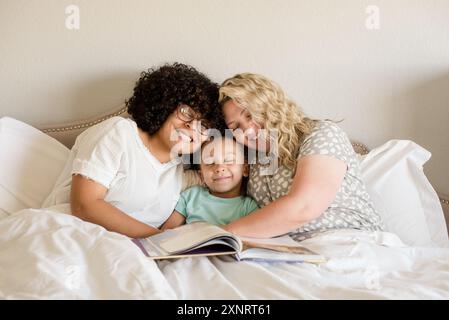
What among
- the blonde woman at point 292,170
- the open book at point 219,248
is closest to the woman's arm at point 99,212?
the open book at point 219,248

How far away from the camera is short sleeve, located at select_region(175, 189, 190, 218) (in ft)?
6.12

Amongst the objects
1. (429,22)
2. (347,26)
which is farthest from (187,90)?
(429,22)

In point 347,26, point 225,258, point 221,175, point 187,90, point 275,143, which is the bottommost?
point 225,258

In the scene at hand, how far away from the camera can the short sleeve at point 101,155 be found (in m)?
1.66

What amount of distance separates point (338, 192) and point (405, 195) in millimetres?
347

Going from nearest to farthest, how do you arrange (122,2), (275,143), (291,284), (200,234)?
(291,284), (200,234), (275,143), (122,2)

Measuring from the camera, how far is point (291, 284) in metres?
1.29

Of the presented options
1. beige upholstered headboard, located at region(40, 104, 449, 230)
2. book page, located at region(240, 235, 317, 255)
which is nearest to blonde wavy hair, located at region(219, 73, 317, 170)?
book page, located at region(240, 235, 317, 255)

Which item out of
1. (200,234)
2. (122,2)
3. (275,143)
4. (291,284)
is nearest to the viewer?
(291,284)

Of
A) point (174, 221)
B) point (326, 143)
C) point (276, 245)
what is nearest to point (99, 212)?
point (174, 221)

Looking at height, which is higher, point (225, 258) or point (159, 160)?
point (159, 160)

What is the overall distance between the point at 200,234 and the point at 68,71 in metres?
1.01

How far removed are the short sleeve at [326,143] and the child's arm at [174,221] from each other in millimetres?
451

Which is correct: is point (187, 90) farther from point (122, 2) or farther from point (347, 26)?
point (347, 26)
